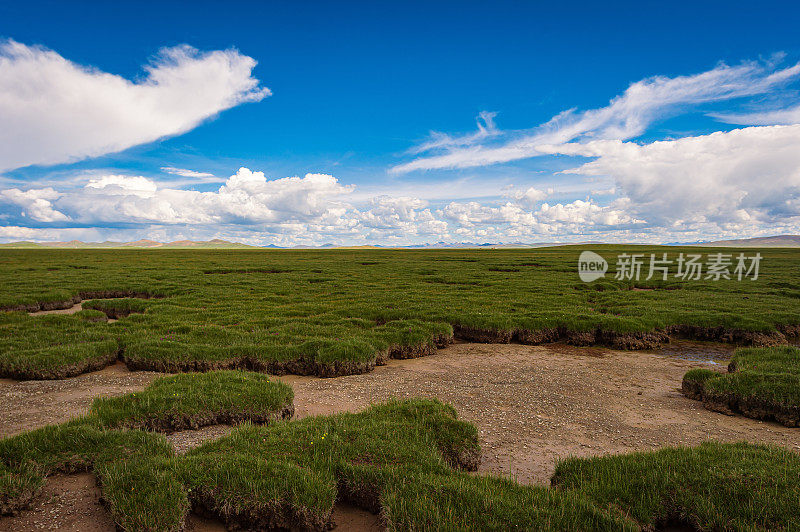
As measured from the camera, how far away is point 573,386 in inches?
500

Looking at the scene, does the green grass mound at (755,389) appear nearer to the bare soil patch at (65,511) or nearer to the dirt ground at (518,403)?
the dirt ground at (518,403)

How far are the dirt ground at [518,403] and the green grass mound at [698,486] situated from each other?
3.58ft

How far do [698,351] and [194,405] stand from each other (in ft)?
66.4

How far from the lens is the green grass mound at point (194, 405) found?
8.86 m

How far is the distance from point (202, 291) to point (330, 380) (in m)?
21.3

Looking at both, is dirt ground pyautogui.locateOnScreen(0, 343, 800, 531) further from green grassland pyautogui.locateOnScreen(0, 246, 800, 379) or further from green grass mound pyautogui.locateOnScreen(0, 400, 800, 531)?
green grassland pyautogui.locateOnScreen(0, 246, 800, 379)

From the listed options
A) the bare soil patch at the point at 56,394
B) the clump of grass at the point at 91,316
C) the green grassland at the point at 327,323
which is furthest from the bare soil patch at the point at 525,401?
the clump of grass at the point at 91,316

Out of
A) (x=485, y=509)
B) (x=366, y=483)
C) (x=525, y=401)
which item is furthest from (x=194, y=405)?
(x=525, y=401)

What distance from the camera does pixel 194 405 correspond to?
366 inches

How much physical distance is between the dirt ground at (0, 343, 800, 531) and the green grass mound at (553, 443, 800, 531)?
1.09m

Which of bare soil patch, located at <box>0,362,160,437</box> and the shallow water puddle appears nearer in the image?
bare soil patch, located at <box>0,362,160,437</box>

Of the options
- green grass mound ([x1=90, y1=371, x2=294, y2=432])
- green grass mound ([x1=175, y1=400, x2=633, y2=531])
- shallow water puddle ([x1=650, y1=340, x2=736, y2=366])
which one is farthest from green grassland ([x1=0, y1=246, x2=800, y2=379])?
green grass mound ([x1=175, y1=400, x2=633, y2=531])

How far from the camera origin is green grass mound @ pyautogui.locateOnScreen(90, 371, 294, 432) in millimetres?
8859

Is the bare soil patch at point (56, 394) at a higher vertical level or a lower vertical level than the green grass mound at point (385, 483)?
lower
